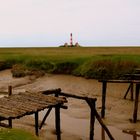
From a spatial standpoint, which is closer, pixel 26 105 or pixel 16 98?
pixel 26 105

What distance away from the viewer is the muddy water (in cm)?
1706

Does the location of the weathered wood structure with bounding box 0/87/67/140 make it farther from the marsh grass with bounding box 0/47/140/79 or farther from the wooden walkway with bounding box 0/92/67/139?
the marsh grass with bounding box 0/47/140/79

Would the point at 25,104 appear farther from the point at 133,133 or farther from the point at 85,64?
the point at 85,64

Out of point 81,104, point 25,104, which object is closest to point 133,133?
point 25,104

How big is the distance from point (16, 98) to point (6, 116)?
242 cm

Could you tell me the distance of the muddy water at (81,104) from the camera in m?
17.1

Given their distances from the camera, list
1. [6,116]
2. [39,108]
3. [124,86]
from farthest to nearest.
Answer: [124,86], [39,108], [6,116]

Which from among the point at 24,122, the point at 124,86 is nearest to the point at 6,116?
the point at 24,122

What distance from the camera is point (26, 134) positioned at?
435 inches

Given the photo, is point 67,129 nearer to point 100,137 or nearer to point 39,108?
point 100,137

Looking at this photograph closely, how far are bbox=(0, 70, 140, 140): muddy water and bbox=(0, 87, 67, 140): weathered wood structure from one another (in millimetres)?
2392

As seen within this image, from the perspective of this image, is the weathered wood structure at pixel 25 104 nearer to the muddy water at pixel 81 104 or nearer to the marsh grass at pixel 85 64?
the muddy water at pixel 81 104

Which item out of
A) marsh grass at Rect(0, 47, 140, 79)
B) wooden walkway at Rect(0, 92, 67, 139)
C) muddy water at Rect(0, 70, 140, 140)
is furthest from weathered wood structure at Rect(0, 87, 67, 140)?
marsh grass at Rect(0, 47, 140, 79)

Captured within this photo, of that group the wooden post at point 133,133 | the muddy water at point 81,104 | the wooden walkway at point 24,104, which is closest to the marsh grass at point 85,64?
the muddy water at point 81,104
